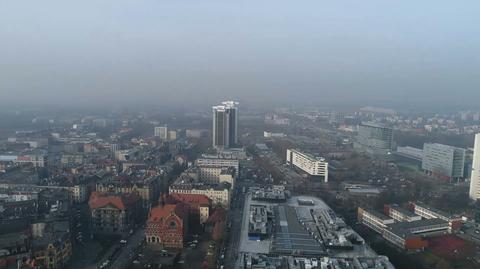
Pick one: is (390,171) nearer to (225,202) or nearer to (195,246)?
(225,202)

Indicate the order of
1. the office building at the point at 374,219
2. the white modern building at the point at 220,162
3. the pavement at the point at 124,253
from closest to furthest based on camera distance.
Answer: the pavement at the point at 124,253
the office building at the point at 374,219
the white modern building at the point at 220,162

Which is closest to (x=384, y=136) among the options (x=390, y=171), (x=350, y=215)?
(x=390, y=171)

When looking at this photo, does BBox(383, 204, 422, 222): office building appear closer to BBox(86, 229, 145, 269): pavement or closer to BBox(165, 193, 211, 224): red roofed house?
BBox(165, 193, 211, 224): red roofed house

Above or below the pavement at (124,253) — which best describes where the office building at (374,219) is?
above

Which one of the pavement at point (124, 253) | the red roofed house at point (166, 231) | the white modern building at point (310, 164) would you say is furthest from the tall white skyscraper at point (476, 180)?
the pavement at point (124, 253)

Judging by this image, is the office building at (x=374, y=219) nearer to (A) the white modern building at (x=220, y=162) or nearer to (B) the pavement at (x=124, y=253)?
(B) the pavement at (x=124, y=253)

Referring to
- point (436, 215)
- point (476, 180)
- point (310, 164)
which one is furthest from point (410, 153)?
point (436, 215)
